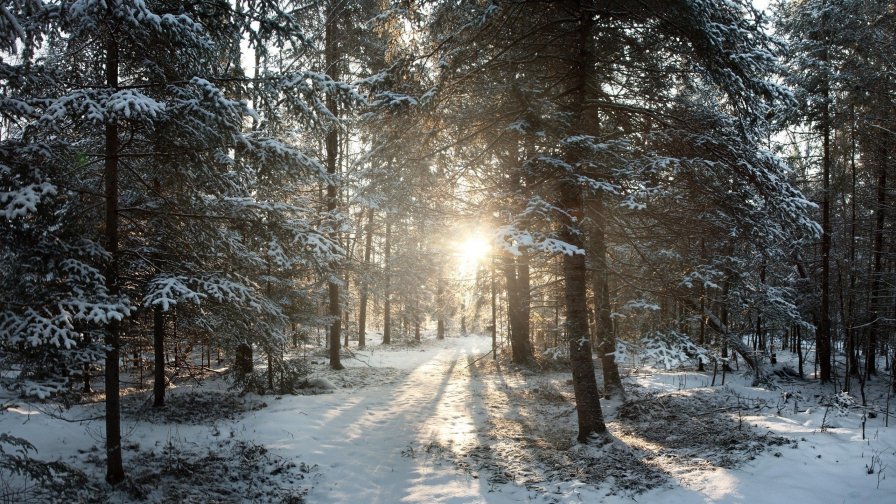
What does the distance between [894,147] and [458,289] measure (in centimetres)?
1732

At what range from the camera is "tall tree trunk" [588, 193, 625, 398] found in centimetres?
867

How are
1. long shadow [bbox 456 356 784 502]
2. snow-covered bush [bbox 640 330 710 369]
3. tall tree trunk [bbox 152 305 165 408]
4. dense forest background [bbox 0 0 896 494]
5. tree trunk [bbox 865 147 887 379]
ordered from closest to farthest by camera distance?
dense forest background [bbox 0 0 896 494], long shadow [bbox 456 356 784 502], snow-covered bush [bbox 640 330 710 369], tall tree trunk [bbox 152 305 165 408], tree trunk [bbox 865 147 887 379]

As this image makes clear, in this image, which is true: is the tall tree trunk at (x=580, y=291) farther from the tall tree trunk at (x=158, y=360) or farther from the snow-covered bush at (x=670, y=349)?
the tall tree trunk at (x=158, y=360)

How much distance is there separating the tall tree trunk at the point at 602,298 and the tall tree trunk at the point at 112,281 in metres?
7.44

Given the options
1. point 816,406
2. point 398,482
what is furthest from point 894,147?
point 398,482

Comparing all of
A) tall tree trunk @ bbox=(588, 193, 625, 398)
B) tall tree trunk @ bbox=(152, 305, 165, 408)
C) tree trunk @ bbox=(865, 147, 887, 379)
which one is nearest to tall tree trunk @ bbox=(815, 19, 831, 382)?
tree trunk @ bbox=(865, 147, 887, 379)

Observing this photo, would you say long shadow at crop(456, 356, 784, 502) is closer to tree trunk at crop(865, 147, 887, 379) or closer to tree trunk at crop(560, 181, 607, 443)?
tree trunk at crop(560, 181, 607, 443)

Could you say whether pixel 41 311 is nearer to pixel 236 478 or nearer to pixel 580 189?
pixel 236 478

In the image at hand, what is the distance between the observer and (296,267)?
12.7 m

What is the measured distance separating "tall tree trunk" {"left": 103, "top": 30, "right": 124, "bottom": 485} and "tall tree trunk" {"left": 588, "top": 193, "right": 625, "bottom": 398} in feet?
24.4

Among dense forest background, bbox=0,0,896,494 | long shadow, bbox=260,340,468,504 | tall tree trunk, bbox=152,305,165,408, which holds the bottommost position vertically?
long shadow, bbox=260,340,468,504

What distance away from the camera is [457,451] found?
8531 millimetres

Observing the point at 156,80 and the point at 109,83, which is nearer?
the point at 109,83

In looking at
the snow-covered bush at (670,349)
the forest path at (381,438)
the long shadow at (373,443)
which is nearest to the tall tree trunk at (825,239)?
the snow-covered bush at (670,349)
